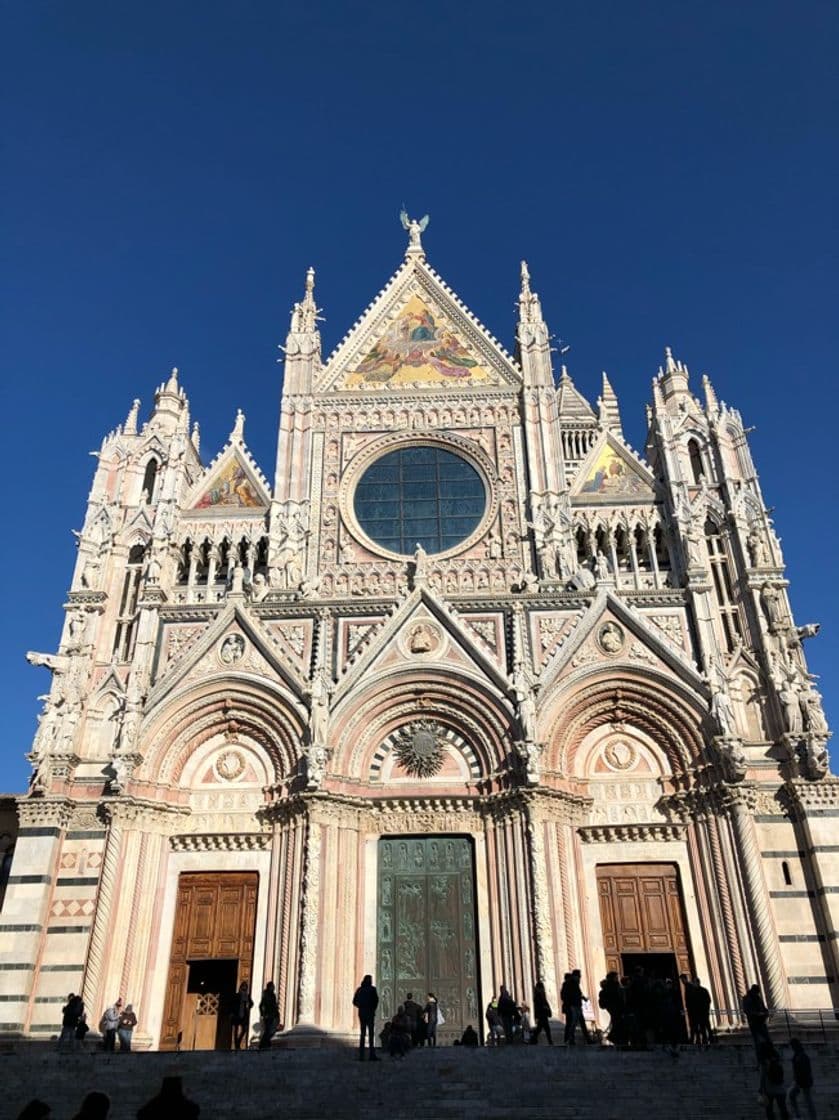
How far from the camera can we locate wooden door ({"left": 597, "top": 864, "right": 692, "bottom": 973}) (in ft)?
57.7

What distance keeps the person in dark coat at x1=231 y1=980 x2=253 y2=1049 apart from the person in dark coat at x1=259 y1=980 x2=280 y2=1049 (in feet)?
2.61

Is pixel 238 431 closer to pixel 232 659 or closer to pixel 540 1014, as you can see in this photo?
pixel 232 659

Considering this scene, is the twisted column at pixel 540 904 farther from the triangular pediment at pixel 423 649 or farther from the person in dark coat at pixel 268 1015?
the person in dark coat at pixel 268 1015

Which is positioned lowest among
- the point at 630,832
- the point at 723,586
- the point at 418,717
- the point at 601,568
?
the point at 630,832

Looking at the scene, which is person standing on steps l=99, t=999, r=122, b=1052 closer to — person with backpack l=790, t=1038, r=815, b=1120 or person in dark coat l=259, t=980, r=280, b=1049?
person in dark coat l=259, t=980, r=280, b=1049

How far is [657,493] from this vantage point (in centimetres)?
2283

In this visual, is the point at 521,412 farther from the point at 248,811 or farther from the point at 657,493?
the point at 248,811

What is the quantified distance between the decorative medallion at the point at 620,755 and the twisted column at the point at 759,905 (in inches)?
91.8

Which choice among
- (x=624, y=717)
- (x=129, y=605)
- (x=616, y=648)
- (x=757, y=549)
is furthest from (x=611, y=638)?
(x=129, y=605)

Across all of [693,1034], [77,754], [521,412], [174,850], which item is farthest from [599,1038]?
[521,412]

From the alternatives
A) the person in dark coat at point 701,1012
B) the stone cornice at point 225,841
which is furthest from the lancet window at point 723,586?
the stone cornice at point 225,841

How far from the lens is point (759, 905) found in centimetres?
1673

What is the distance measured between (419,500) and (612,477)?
4937 millimetres

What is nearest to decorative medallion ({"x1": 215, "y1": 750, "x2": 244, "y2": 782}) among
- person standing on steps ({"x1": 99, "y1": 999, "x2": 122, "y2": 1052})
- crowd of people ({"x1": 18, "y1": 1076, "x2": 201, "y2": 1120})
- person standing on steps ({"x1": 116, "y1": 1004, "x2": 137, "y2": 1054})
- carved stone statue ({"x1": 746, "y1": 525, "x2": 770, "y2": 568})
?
person standing on steps ({"x1": 99, "y1": 999, "x2": 122, "y2": 1052})
